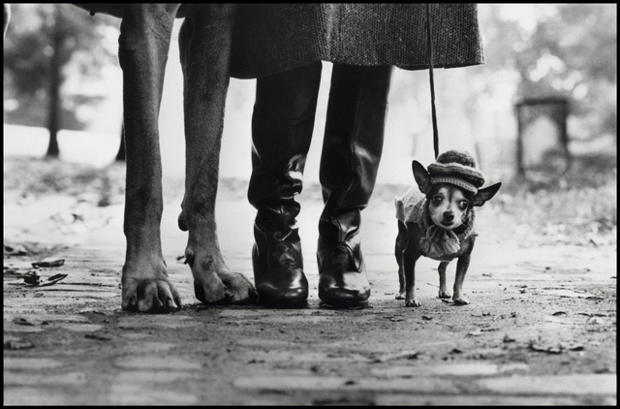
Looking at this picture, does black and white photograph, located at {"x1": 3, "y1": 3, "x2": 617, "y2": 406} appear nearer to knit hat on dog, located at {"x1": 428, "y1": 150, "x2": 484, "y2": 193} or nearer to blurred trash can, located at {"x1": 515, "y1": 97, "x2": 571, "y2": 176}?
knit hat on dog, located at {"x1": 428, "y1": 150, "x2": 484, "y2": 193}

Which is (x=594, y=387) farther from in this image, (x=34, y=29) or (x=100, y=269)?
(x=34, y=29)

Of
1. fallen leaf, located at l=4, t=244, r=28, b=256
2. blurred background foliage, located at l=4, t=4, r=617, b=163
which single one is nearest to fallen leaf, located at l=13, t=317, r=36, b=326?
→ fallen leaf, located at l=4, t=244, r=28, b=256

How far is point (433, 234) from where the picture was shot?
288cm

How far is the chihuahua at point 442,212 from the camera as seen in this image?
2.77 metres

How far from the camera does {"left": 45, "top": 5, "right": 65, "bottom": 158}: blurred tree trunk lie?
20.2 metres

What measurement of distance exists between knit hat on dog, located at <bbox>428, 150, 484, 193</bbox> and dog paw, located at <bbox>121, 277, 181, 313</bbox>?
37.4 inches

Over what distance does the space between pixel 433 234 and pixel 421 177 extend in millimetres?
212

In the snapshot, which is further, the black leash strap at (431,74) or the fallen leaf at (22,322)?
the black leash strap at (431,74)

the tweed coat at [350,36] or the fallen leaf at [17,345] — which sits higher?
the tweed coat at [350,36]

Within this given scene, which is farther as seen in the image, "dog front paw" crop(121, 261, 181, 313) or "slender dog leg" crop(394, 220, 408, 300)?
"slender dog leg" crop(394, 220, 408, 300)

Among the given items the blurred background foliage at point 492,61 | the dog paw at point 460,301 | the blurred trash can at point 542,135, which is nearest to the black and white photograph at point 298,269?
the dog paw at point 460,301

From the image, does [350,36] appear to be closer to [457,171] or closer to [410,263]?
[457,171]

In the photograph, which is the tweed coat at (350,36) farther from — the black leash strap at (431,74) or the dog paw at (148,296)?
the dog paw at (148,296)

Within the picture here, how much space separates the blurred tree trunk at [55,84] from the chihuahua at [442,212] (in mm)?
18160
